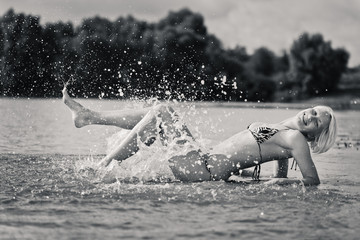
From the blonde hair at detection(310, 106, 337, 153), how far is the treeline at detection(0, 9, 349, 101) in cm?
2112

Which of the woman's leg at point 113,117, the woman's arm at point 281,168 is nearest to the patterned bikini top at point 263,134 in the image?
the woman's arm at point 281,168

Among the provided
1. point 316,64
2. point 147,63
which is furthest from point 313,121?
point 147,63

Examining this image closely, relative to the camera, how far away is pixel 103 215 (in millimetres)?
4191

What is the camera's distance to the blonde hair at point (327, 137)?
5754mm

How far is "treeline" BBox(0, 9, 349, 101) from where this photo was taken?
28.7 m

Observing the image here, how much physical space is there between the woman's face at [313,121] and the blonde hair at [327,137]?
4 centimetres

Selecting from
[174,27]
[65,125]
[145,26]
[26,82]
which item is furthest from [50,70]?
[65,125]

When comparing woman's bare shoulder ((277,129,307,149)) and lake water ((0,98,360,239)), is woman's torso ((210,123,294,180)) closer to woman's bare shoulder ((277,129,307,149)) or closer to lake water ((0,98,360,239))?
woman's bare shoulder ((277,129,307,149))

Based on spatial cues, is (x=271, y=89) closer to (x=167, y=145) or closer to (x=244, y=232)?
(x=167, y=145)

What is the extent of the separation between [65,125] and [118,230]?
10992 mm

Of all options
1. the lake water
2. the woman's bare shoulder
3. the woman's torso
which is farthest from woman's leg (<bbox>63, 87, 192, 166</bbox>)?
the woman's bare shoulder

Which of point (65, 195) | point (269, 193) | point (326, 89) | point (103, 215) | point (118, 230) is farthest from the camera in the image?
point (326, 89)

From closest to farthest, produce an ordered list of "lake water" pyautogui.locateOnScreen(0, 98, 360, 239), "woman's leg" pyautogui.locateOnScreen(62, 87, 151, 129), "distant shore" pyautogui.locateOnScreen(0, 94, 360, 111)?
"lake water" pyautogui.locateOnScreen(0, 98, 360, 239)
"woman's leg" pyautogui.locateOnScreen(62, 87, 151, 129)
"distant shore" pyautogui.locateOnScreen(0, 94, 360, 111)

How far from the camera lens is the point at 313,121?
5684mm
